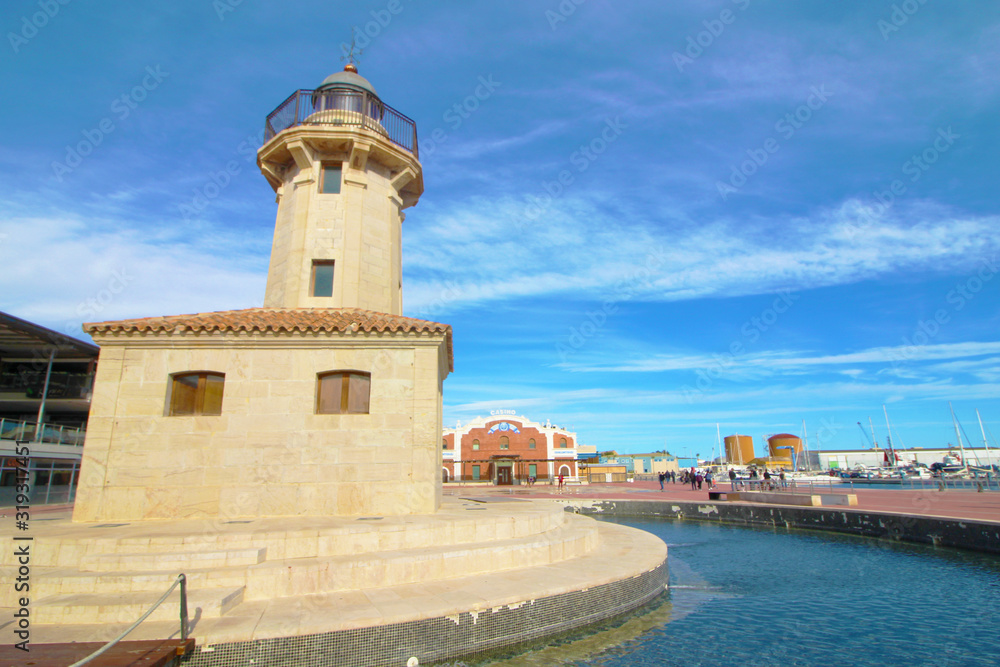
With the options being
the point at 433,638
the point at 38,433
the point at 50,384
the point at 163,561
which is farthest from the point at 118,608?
the point at 50,384

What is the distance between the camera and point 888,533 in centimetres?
1666

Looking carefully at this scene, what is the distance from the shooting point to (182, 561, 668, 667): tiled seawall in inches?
233

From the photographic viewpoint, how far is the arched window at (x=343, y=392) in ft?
41.1

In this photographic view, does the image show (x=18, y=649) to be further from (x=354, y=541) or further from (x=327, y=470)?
(x=327, y=470)

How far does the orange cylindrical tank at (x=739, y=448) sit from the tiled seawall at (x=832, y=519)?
348 feet

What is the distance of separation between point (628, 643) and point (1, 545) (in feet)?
33.4

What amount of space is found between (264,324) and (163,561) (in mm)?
6079

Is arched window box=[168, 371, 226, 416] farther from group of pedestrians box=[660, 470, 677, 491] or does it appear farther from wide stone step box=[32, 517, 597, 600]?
group of pedestrians box=[660, 470, 677, 491]

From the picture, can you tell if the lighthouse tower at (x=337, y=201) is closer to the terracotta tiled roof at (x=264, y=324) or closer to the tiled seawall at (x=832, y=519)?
the terracotta tiled roof at (x=264, y=324)

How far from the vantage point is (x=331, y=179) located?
1756 centimetres

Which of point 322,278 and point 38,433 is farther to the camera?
point 38,433

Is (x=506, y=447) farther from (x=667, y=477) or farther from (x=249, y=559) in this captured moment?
(x=249, y=559)

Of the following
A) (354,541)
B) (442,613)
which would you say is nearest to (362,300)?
(354,541)

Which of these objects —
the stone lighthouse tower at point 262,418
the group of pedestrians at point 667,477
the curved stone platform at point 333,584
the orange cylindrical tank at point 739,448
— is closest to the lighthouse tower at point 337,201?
the stone lighthouse tower at point 262,418
